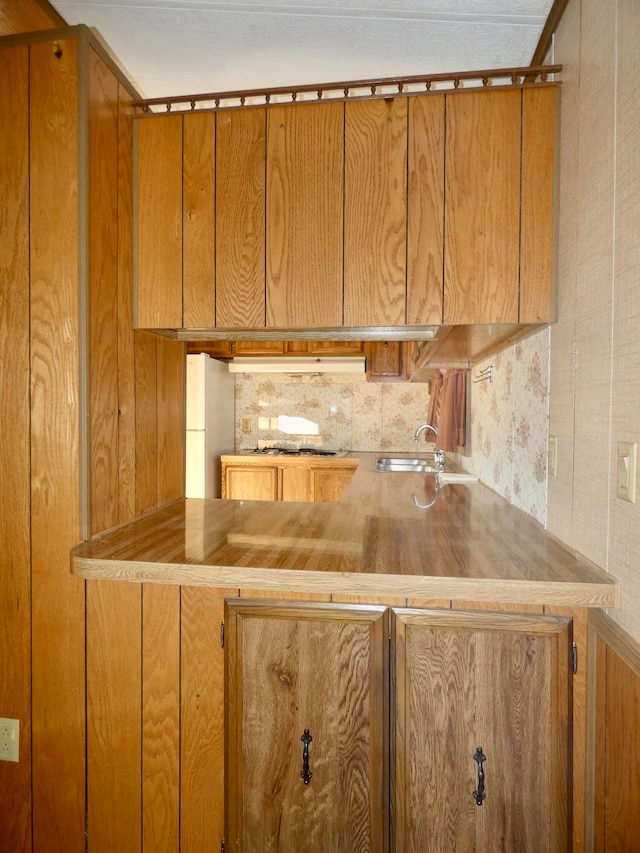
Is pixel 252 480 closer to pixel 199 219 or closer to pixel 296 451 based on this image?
pixel 296 451

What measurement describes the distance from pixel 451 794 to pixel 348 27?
2.08m

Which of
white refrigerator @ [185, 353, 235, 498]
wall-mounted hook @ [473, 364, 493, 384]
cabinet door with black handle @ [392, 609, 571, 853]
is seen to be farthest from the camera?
white refrigerator @ [185, 353, 235, 498]

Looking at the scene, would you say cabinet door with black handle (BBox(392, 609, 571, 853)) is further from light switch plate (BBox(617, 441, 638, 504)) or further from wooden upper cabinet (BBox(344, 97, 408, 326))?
wooden upper cabinet (BBox(344, 97, 408, 326))

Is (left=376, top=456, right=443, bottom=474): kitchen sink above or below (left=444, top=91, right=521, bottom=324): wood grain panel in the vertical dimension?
below

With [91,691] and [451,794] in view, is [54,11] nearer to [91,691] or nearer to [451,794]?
[91,691]

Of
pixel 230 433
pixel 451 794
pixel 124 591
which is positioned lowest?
pixel 451 794

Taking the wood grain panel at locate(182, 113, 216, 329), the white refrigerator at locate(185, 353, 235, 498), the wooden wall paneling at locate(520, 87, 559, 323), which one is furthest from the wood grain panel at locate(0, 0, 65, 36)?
the white refrigerator at locate(185, 353, 235, 498)

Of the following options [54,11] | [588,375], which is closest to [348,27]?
[54,11]

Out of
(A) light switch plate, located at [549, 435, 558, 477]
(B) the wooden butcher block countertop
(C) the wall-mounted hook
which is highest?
(C) the wall-mounted hook

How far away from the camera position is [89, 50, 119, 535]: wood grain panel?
1193mm

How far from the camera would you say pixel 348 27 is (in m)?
1.36

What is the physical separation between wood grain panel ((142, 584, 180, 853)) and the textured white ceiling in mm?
1644

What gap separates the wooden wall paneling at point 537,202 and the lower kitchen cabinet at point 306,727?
94 cm

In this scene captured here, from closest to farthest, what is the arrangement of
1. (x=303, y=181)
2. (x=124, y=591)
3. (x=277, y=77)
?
(x=124, y=591)
(x=303, y=181)
(x=277, y=77)
